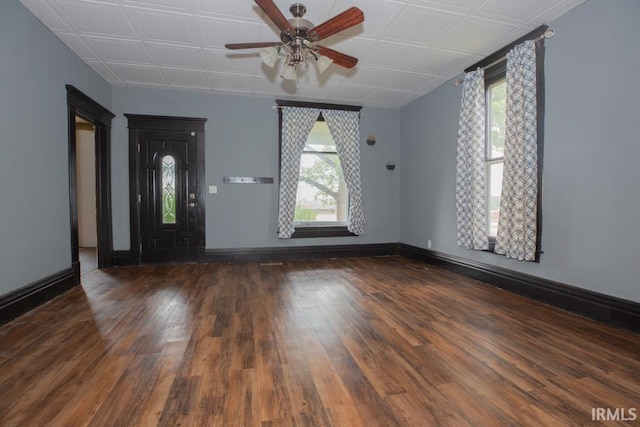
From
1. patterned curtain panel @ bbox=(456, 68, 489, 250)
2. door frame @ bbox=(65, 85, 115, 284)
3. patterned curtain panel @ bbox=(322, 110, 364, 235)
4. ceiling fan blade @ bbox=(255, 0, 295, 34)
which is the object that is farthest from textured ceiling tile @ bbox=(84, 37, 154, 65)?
patterned curtain panel @ bbox=(456, 68, 489, 250)

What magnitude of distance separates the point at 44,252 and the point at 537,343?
4.46m

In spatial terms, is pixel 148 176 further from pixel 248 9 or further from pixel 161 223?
pixel 248 9

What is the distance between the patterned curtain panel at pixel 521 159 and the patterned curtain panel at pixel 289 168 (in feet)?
10.2

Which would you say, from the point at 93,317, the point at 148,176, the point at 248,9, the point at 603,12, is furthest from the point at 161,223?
the point at 603,12

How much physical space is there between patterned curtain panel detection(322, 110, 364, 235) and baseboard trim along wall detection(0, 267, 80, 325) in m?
4.05

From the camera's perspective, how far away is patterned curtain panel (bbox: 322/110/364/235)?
214 inches

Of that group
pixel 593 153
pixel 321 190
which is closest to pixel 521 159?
pixel 593 153

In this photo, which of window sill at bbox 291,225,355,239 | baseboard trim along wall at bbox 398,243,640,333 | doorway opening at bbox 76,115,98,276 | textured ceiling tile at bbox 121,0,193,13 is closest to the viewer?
baseboard trim along wall at bbox 398,243,640,333

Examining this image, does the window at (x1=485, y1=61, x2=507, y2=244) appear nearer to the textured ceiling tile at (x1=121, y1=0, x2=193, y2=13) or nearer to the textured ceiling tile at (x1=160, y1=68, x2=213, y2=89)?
the textured ceiling tile at (x1=121, y1=0, x2=193, y2=13)

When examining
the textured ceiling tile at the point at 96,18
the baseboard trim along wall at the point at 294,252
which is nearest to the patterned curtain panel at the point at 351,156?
the baseboard trim along wall at the point at 294,252

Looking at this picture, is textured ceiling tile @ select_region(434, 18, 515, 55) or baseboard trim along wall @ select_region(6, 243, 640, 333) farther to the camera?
textured ceiling tile @ select_region(434, 18, 515, 55)

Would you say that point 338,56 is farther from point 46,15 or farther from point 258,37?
point 46,15

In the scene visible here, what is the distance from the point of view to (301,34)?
247 centimetres

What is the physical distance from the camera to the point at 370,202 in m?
5.68
